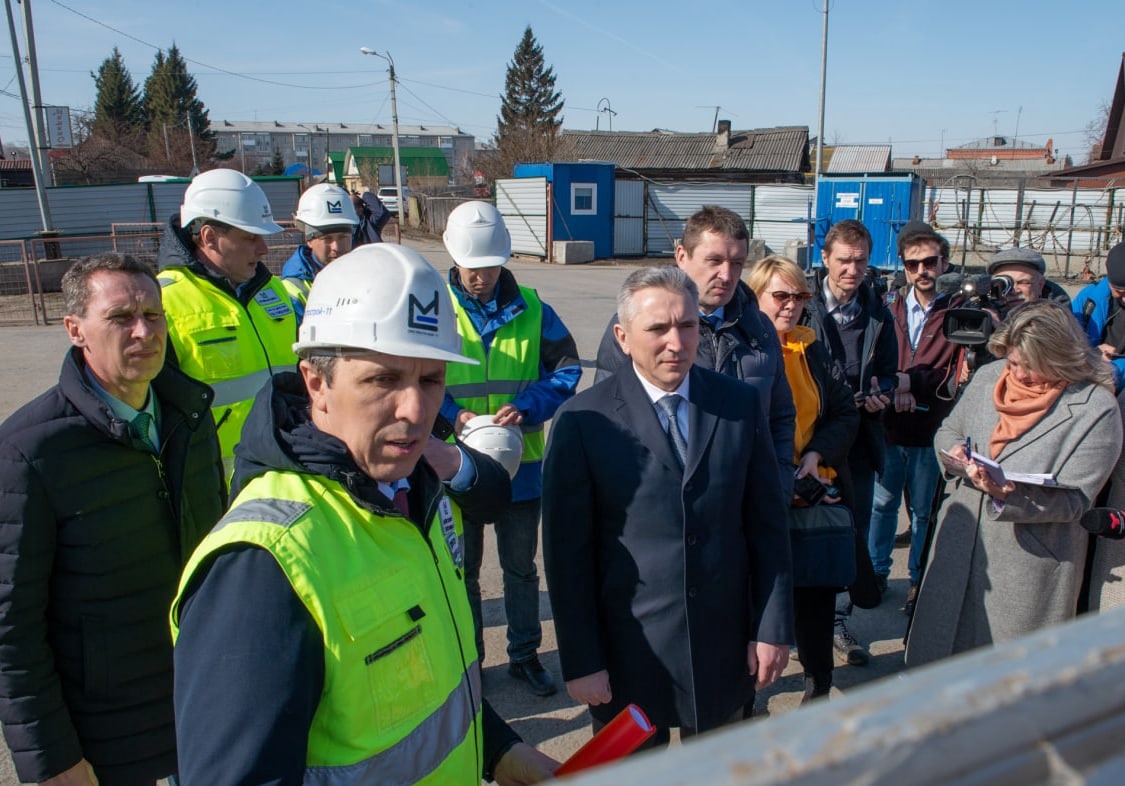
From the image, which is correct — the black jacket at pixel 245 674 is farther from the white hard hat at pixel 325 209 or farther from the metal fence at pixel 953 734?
the white hard hat at pixel 325 209

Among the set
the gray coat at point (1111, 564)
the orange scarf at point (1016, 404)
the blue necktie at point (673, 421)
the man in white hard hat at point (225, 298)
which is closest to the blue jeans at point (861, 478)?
the orange scarf at point (1016, 404)

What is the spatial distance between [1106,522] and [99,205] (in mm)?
26009

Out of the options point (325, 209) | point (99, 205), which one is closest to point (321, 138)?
point (99, 205)

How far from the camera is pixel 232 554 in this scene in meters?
1.25

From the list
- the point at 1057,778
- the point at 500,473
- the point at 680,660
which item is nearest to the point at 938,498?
the point at 680,660

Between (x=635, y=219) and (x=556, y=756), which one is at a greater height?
(x=635, y=219)

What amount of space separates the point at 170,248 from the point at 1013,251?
483 centimetres

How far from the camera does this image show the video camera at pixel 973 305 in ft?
12.3

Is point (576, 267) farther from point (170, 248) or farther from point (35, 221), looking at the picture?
point (170, 248)

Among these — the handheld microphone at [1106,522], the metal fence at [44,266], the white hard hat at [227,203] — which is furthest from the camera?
the metal fence at [44,266]

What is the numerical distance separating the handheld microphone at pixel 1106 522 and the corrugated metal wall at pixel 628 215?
22.6m

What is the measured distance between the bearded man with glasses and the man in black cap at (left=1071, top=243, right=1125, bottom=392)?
29.6 inches

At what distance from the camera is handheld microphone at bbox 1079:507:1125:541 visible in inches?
112

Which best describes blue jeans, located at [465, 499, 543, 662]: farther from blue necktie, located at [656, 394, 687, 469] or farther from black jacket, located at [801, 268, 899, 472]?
black jacket, located at [801, 268, 899, 472]
